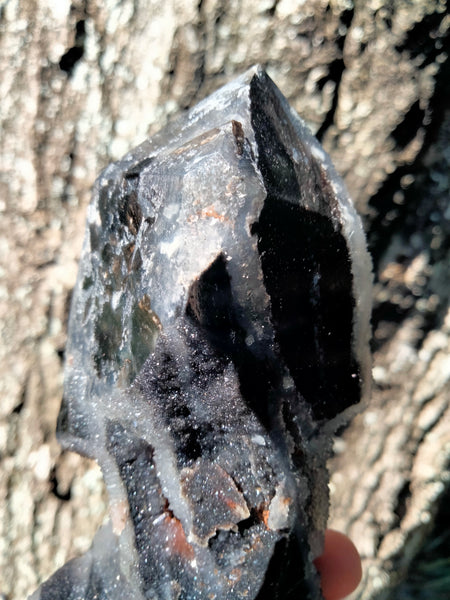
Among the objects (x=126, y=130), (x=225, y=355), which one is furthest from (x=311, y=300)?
(x=126, y=130)

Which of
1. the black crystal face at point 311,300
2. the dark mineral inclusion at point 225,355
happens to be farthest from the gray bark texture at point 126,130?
the black crystal face at point 311,300

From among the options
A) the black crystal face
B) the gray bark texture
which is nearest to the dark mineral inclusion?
the black crystal face

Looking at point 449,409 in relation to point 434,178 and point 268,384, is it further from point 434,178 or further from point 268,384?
point 268,384

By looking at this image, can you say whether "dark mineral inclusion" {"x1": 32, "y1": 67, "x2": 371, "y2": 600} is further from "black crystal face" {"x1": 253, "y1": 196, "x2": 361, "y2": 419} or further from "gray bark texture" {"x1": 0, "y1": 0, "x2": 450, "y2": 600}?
"gray bark texture" {"x1": 0, "y1": 0, "x2": 450, "y2": 600}

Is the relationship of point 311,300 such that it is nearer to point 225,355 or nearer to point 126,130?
point 225,355

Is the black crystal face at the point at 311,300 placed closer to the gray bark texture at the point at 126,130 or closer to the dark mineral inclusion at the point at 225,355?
the dark mineral inclusion at the point at 225,355

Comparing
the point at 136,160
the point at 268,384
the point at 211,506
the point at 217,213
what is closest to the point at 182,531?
the point at 211,506

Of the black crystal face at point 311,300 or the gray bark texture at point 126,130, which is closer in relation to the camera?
the black crystal face at point 311,300
